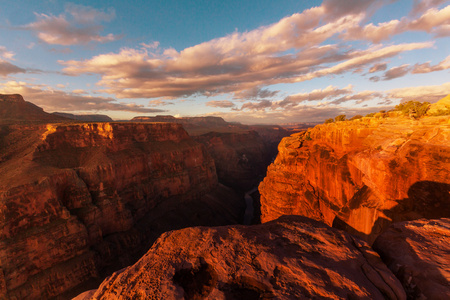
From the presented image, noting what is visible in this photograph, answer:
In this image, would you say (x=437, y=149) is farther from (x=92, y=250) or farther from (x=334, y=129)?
(x=92, y=250)

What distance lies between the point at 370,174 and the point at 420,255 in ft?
47.1

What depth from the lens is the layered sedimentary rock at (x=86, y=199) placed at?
22.2 m

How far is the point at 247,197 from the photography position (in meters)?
→ 70.2

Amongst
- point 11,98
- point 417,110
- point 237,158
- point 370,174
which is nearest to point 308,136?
point 417,110

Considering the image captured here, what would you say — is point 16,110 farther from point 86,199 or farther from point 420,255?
point 420,255

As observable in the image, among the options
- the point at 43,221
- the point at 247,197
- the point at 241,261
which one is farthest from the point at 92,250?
the point at 247,197

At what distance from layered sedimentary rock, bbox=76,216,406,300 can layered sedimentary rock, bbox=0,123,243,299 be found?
25356mm

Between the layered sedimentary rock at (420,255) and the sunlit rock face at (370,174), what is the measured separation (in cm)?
915

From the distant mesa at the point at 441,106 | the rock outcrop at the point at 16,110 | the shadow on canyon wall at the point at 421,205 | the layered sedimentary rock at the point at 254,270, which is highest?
the rock outcrop at the point at 16,110

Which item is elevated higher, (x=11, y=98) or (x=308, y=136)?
(x=11, y=98)

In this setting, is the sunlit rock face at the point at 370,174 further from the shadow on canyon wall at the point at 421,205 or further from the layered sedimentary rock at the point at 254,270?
the layered sedimentary rock at the point at 254,270

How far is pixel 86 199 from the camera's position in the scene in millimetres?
28953

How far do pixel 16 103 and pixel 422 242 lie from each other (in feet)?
288

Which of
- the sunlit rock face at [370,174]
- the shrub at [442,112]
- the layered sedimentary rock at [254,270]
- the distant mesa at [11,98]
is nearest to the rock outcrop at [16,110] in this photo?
the distant mesa at [11,98]
